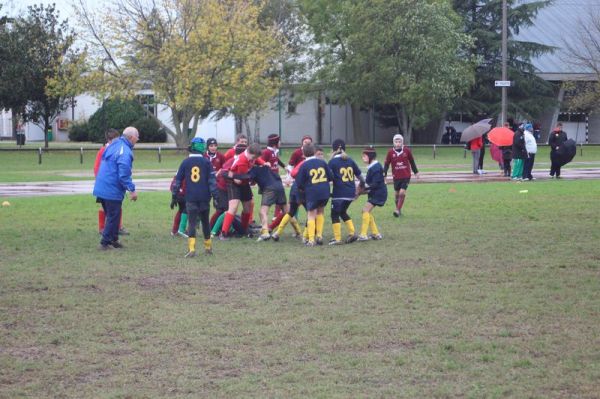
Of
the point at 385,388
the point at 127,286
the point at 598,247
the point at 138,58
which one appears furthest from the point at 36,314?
the point at 138,58

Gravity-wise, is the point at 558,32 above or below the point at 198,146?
above

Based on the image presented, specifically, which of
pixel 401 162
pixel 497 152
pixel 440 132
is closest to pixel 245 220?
pixel 401 162

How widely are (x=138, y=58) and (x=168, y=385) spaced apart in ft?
138

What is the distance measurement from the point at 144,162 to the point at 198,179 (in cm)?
2916

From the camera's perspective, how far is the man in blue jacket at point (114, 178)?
1436cm

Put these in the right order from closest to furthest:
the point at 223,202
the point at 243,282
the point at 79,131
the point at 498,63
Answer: the point at 243,282
the point at 223,202
the point at 498,63
the point at 79,131

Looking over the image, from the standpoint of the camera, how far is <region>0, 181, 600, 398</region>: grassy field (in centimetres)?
Result: 721

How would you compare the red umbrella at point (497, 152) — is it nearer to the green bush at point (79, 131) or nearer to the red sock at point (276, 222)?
the red sock at point (276, 222)

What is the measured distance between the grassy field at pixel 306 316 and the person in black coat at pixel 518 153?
13.2m

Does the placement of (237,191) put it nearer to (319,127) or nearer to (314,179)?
(314,179)

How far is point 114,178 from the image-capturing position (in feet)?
47.4

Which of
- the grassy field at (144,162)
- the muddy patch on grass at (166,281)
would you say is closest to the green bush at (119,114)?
the grassy field at (144,162)

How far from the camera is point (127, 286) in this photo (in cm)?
1134

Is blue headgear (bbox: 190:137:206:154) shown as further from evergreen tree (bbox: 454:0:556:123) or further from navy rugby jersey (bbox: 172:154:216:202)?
evergreen tree (bbox: 454:0:556:123)
